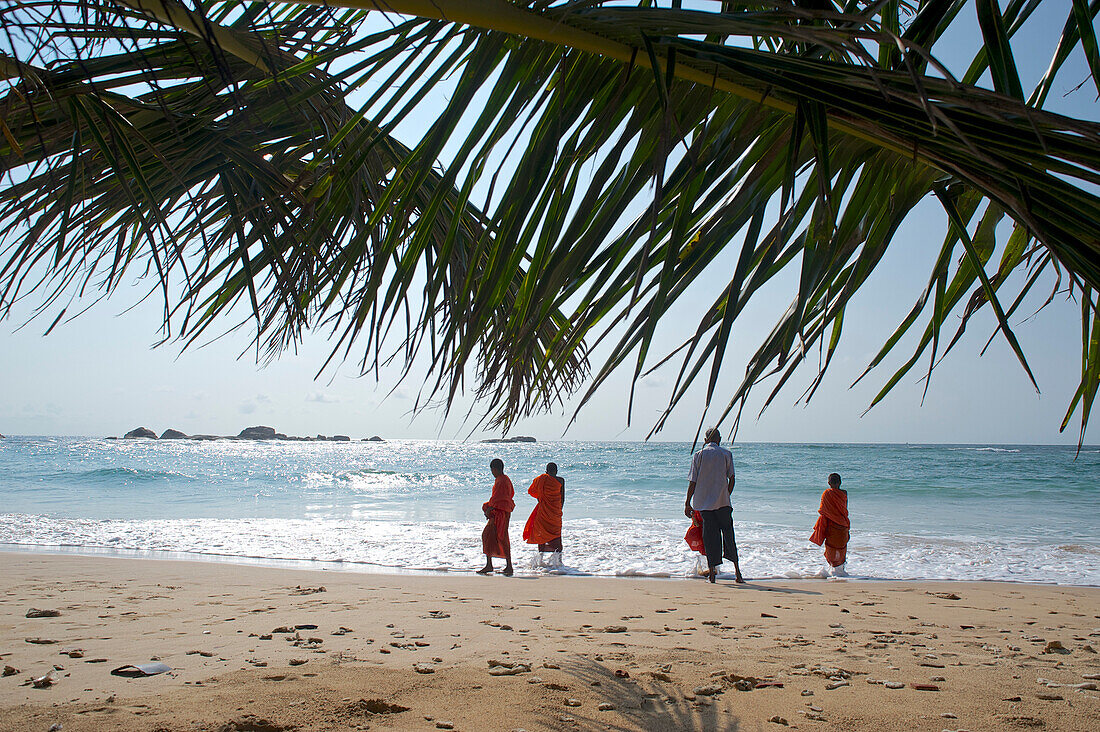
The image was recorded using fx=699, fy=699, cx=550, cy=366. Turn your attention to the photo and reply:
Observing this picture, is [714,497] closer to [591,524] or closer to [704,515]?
[704,515]

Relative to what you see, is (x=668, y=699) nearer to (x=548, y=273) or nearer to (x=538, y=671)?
(x=538, y=671)

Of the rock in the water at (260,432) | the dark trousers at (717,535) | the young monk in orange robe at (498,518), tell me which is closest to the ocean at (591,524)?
the young monk in orange robe at (498,518)

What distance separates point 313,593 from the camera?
570 cm

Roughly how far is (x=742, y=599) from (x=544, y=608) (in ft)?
5.91

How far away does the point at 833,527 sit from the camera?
813cm

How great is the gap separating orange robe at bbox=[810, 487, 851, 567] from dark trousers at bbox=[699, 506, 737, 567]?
154 centimetres

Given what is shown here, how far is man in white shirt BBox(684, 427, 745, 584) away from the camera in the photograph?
22.6ft

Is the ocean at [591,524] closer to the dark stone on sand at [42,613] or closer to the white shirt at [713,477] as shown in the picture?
the white shirt at [713,477]

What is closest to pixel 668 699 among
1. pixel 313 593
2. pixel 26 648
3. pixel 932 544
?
pixel 26 648

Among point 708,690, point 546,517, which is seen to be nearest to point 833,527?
point 546,517

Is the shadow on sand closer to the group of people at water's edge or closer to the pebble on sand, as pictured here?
the pebble on sand

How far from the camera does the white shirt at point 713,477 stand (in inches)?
270

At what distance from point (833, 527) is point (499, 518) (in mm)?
3882

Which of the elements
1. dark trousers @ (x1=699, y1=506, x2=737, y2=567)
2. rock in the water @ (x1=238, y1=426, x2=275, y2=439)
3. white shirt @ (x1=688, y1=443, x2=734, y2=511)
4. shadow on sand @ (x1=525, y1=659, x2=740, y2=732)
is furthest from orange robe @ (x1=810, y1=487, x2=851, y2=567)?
rock in the water @ (x1=238, y1=426, x2=275, y2=439)
